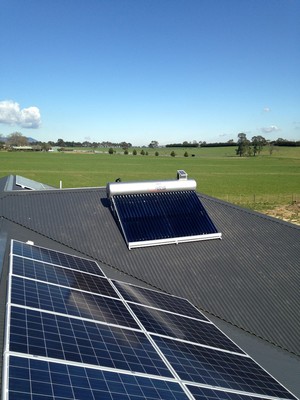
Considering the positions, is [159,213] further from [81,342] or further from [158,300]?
[81,342]

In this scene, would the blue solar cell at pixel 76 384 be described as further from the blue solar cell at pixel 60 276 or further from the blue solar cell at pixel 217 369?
the blue solar cell at pixel 60 276

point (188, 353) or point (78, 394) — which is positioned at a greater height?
point (78, 394)

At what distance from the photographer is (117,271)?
15188 mm

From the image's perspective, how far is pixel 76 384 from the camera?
6098 mm

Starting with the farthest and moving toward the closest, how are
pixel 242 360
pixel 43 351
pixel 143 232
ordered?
1. pixel 143 232
2. pixel 242 360
3. pixel 43 351

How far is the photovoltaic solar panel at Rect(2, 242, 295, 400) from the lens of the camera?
6.18m

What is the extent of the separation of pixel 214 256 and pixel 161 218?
3.28m

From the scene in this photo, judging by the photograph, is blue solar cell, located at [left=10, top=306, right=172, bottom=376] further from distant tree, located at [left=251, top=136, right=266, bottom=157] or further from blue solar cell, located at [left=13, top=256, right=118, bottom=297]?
distant tree, located at [left=251, top=136, right=266, bottom=157]

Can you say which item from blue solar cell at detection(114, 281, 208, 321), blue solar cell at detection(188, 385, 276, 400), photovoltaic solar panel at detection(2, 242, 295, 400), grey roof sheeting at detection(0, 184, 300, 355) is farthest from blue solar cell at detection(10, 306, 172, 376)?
grey roof sheeting at detection(0, 184, 300, 355)

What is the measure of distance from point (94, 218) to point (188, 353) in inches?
410

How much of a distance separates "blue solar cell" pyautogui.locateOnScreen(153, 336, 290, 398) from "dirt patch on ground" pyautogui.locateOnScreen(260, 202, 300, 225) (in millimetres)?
32464

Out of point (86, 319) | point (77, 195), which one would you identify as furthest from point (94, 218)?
point (86, 319)

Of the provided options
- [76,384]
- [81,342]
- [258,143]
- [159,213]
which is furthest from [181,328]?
[258,143]

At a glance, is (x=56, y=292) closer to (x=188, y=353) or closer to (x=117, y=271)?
(x=188, y=353)
